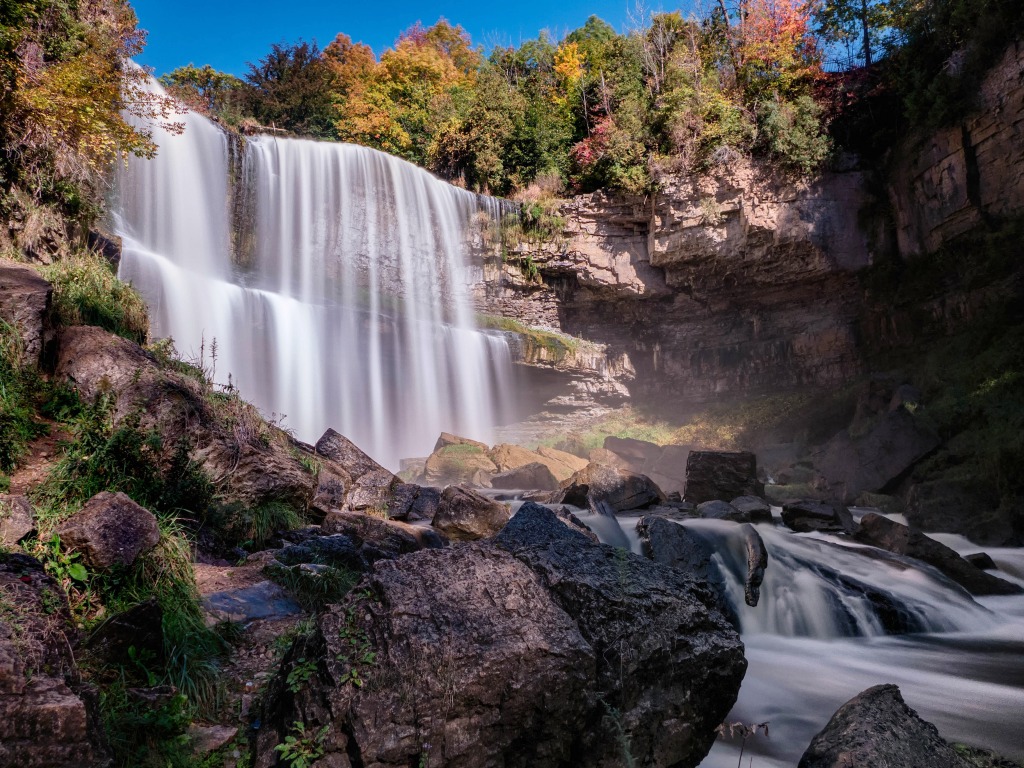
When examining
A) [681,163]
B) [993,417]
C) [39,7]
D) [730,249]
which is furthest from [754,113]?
[39,7]

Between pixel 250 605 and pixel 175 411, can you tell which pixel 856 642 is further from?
pixel 175 411

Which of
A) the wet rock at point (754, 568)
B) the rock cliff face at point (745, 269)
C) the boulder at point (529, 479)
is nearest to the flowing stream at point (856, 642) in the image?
the wet rock at point (754, 568)

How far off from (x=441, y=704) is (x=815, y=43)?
2475 centimetres

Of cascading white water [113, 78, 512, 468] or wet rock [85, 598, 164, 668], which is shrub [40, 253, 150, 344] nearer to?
wet rock [85, 598, 164, 668]

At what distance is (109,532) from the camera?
3.45m

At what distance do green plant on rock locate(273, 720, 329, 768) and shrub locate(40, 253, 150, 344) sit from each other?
5831 millimetres

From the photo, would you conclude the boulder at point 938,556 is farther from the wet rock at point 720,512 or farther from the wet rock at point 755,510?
the wet rock at point 720,512

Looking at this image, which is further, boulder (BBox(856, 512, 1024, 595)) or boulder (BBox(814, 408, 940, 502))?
boulder (BBox(814, 408, 940, 502))

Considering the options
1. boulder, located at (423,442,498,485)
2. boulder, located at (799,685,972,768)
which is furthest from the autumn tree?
boulder, located at (799,685,972,768)

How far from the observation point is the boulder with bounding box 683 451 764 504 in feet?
37.8

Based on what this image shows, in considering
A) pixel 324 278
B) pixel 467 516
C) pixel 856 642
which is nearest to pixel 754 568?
pixel 856 642

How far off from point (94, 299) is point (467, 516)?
204 inches

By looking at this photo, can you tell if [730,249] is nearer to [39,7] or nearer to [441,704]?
[39,7]

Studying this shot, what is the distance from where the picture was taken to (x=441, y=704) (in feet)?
7.18
